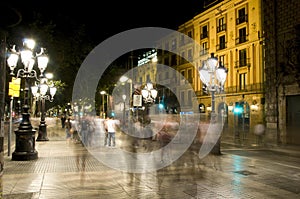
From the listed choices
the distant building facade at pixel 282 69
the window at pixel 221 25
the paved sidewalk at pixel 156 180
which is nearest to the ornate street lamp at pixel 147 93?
the distant building facade at pixel 282 69

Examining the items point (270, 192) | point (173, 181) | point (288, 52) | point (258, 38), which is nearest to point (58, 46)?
point (173, 181)

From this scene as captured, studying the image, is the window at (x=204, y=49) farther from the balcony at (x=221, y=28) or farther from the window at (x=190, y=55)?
the balcony at (x=221, y=28)

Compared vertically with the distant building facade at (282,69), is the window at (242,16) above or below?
above

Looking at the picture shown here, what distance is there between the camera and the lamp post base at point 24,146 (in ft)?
37.1

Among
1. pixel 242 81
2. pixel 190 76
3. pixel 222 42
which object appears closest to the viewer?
pixel 242 81

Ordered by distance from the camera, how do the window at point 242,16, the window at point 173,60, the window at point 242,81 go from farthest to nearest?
the window at point 173,60 < the window at point 242,81 < the window at point 242,16

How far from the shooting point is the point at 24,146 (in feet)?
37.6

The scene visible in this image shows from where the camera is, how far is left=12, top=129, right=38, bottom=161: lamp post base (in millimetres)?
11297

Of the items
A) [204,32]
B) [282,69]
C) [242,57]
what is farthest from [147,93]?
[204,32]

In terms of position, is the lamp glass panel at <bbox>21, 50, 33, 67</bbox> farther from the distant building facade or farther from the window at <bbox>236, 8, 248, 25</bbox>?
the window at <bbox>236, 8, 248, 25</bbox>

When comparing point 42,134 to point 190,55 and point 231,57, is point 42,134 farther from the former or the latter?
point 190,55

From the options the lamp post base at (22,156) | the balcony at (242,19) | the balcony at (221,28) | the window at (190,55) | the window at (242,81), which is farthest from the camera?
the window at (190,55)

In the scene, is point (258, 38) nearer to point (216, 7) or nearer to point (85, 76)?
point (216, 7)

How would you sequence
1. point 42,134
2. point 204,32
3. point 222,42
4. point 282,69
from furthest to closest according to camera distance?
point 204,32 → point 222,42 → point 282,69 → point 42,134
